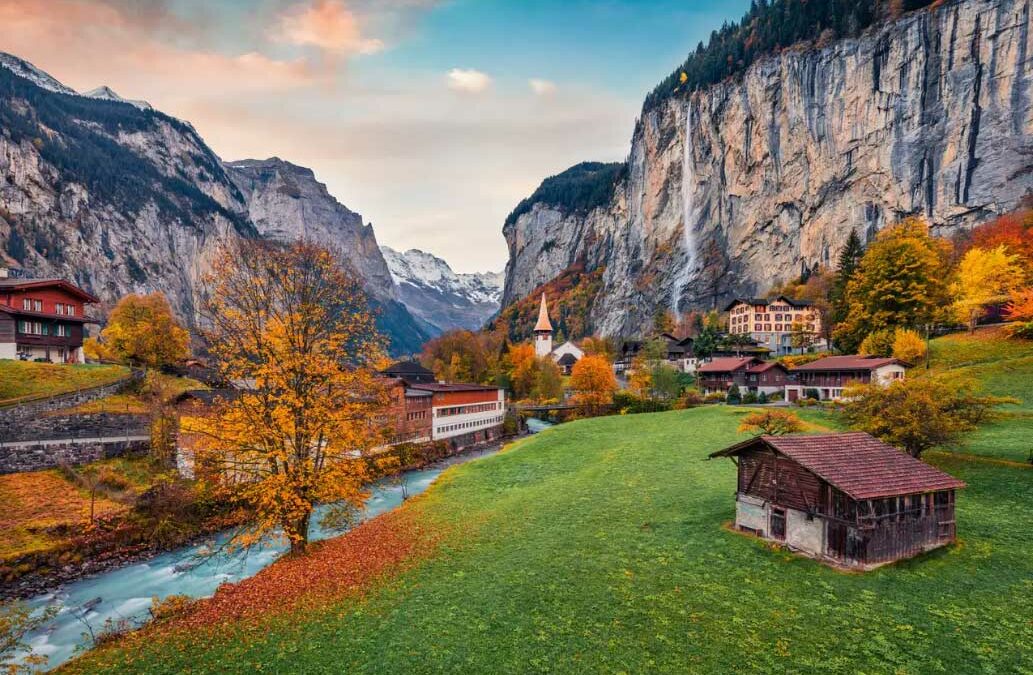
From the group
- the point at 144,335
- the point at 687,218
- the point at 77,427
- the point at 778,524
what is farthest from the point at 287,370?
the point at 687,218

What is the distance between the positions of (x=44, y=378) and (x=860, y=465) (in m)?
53.6

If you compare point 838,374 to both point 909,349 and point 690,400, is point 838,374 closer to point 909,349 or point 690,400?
point 909,349

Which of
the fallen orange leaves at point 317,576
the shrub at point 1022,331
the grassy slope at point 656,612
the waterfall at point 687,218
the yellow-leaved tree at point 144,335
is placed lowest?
the fallen orange leaves at point 317,576

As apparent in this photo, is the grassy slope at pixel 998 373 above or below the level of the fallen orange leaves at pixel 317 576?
above

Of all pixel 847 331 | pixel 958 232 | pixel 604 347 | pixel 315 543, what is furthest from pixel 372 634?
pixel 958 232

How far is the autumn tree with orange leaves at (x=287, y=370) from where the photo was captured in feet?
61.3

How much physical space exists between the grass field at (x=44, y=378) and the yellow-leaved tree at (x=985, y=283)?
83.7 m

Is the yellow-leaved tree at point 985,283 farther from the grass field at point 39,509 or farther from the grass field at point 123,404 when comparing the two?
the grass field at point 39,509

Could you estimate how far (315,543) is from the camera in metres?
23.3

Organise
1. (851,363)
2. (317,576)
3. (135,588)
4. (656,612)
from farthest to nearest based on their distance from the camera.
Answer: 1. (851,363)
2. (135,588)
3. (317,576)
4. (656,612)

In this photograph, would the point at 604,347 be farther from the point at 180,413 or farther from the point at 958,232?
the point at 180,413

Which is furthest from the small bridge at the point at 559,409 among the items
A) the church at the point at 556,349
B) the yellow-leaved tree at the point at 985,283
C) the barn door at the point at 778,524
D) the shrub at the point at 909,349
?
the barn door at the point at 778,524

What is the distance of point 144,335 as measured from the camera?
5444 cm

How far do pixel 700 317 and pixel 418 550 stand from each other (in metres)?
119
